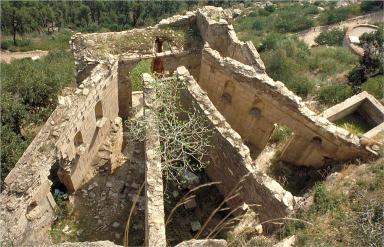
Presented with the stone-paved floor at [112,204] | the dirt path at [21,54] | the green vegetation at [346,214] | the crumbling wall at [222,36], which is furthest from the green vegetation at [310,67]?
the dirt path at [21,54]

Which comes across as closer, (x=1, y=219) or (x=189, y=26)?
(x=1, y=219)

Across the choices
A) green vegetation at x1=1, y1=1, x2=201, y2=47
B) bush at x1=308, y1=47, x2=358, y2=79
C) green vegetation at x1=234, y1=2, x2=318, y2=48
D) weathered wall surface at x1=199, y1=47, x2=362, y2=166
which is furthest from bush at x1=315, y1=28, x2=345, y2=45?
weathered wall surface at x1=199, y1=47, x2=362, y2=166

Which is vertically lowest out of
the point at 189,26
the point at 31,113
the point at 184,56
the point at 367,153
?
the point at 31,113

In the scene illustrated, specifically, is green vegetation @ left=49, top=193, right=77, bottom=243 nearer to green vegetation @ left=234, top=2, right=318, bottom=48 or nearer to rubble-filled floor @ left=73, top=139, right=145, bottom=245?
rubble-filled floor @ left=73, top=139, right=145, bottom=245

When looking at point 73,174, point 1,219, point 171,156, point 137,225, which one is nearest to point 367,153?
point 171,156

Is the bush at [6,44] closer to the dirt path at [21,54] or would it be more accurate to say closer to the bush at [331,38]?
the dirt path at [21,54]

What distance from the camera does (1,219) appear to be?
7941 millimetres

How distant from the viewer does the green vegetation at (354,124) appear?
1267 centimetres

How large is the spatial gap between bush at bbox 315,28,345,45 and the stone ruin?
725 inches

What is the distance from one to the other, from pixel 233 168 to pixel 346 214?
2994 millimetres

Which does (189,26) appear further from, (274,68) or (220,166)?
(220,166)

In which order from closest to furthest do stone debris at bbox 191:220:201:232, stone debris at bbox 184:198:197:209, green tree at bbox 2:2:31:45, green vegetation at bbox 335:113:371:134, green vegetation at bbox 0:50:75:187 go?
stone debris at bbox 191:220:201:232 → stone debris at bbox 184:198:197:209 → green vegetation at bbox 0:50:75:187 → green vegetation at bbox 335:113:371:134 → green tree at bbox 2:2:31:45

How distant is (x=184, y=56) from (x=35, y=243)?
8512 millimetres

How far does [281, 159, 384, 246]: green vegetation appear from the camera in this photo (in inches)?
289
